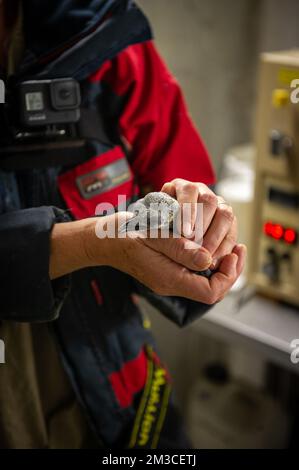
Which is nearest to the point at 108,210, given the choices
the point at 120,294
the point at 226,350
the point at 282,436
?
the point at 120,294

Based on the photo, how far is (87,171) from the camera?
0.73 metres

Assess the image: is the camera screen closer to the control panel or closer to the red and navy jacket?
the red and navy jacket

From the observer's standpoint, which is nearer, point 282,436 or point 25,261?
point 25,261

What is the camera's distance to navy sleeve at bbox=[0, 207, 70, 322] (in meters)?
0.62

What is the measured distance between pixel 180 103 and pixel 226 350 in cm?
118

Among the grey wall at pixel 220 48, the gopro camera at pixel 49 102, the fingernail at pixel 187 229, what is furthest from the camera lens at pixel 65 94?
the grey wall at pixel 220 48

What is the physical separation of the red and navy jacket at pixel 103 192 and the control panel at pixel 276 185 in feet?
0.83

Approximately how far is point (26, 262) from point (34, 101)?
0.64 ft

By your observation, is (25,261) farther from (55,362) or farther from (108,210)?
(55,362)

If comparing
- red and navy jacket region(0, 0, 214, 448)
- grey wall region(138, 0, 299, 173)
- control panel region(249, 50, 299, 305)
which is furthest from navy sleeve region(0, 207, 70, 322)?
grey wall region(138, 0, 299, 173)

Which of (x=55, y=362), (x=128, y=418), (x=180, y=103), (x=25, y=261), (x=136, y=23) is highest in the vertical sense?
(x=136, y=23)

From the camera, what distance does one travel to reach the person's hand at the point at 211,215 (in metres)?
0.57

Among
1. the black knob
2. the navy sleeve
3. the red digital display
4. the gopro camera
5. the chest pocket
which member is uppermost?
the gopro camera

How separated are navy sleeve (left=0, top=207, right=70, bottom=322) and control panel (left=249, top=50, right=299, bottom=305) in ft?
1.88
